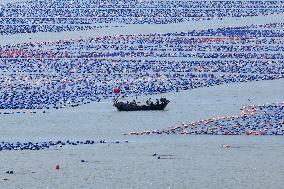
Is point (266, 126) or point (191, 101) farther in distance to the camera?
point (191, 101)

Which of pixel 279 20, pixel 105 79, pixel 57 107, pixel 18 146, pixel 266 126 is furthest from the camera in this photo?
pixel 279 20

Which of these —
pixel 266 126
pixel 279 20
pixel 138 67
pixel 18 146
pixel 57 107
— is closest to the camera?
pixel 18 146

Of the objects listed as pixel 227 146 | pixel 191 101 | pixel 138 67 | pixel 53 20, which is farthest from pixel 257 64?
pixel 53 20

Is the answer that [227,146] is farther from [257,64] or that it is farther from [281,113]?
[257,64]

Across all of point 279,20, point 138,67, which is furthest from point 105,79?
point 279,20

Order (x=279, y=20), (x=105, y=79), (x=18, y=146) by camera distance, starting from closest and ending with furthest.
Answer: (x=18, y=146) → (x=105, y=79) → (x=279, y=20)

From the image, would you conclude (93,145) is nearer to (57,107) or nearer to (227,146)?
(227,146)

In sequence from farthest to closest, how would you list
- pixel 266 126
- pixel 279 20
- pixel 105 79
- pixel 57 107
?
pixel 279 20 → pixel 105 79 → pixel 57 107 → pixel 266 126

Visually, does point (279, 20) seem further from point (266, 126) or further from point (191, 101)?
point (266, 126)

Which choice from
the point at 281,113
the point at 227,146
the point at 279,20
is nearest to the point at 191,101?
the point at 281,113
